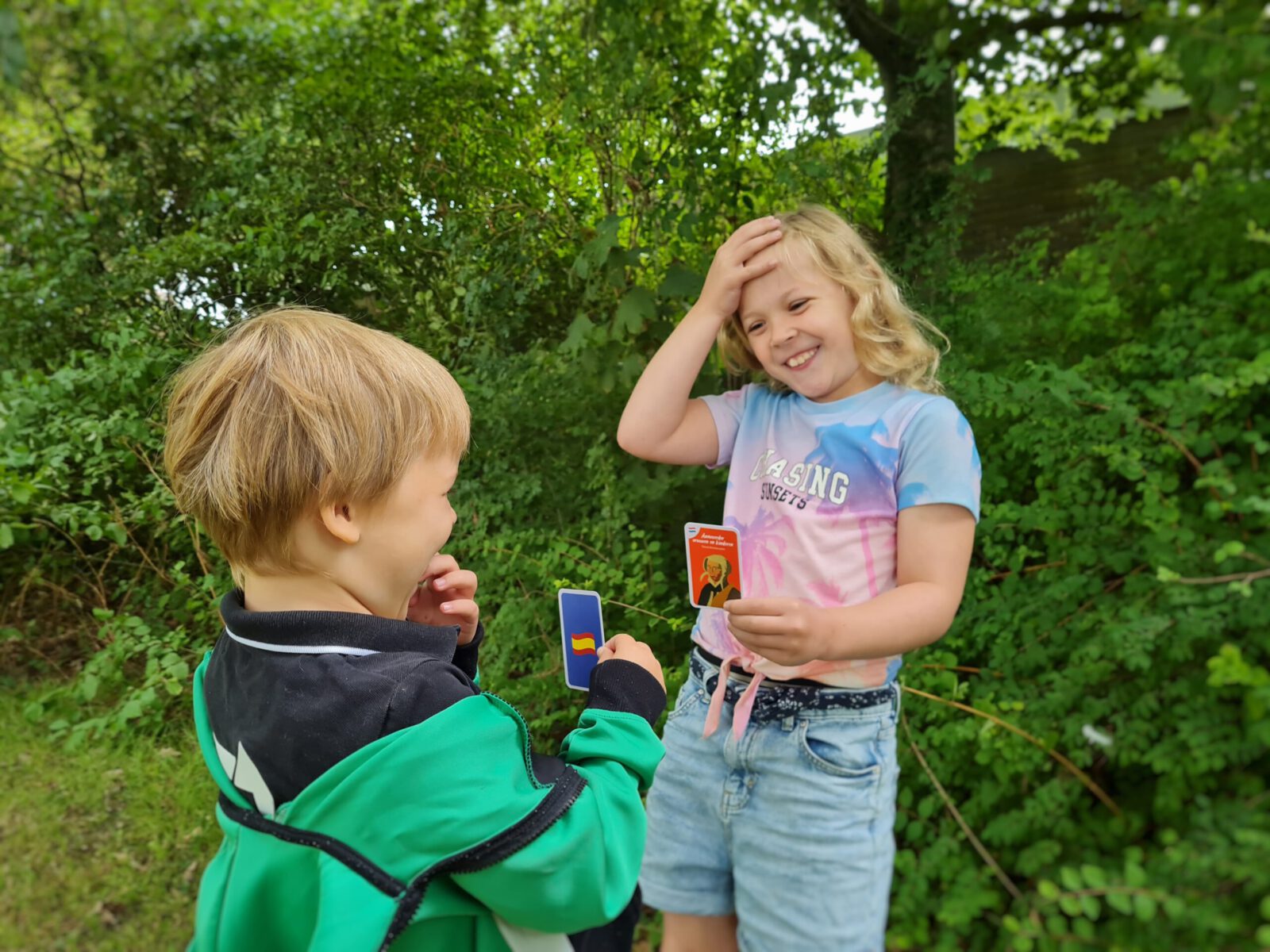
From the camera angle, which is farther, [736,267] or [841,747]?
[736,267]

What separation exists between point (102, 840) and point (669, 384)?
2157mm

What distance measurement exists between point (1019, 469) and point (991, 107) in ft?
5.07

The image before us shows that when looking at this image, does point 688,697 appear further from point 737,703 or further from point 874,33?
point 874,33

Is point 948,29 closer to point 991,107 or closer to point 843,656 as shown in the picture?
point 991,107

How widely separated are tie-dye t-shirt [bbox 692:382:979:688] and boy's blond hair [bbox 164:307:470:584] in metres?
0.62

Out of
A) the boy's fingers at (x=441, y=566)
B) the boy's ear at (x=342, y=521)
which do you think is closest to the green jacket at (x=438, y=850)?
the boy's ear at (x=342, y=521)

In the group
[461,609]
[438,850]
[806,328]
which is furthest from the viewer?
[806,328]

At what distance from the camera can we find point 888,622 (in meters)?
1.28

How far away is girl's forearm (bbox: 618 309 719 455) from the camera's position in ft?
5.09

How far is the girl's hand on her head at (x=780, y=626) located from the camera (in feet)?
3.96

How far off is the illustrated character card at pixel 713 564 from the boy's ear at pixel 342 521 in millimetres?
581

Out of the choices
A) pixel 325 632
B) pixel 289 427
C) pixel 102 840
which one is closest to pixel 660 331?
pixel 289 427

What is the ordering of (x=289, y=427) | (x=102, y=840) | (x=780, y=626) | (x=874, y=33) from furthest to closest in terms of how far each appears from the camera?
(x=874, y=33), (x=102, y=840), (x=780, y=626), (x=289, y=427)

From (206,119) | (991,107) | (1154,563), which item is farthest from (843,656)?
(206,119)
